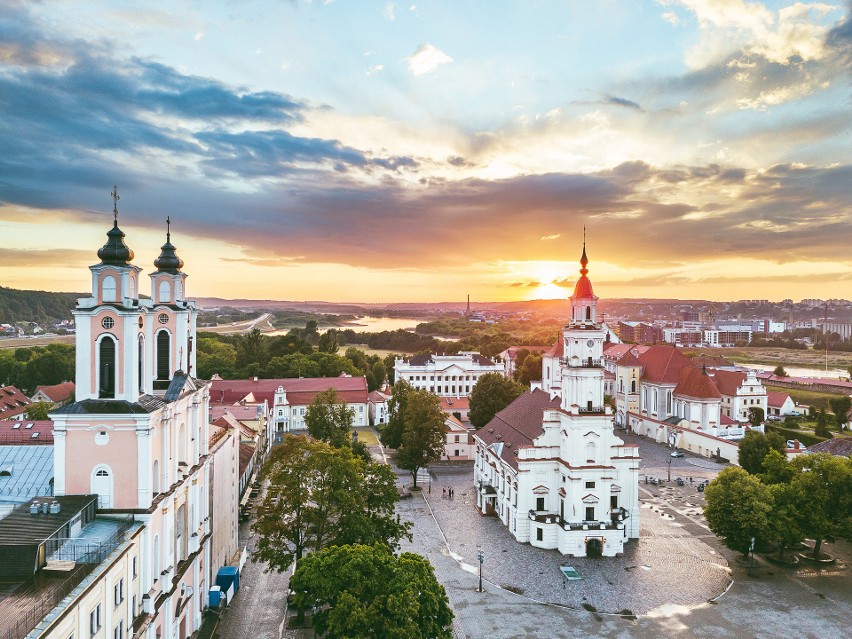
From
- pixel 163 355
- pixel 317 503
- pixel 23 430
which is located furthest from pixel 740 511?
pixel 23 430

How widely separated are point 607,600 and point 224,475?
19.0 m

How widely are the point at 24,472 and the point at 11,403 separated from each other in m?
47.6

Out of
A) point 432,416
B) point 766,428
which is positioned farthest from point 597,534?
point 766,428

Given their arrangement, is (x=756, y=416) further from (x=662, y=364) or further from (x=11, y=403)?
(x=11, y=403)

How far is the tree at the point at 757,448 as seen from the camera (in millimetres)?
44719

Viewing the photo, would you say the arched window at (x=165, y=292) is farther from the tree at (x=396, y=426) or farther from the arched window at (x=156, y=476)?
the tree at (x=396, y=426)

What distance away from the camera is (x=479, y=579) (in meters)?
29.2

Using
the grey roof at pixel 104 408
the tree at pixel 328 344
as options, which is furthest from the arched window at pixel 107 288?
the tree at pixel 328 344

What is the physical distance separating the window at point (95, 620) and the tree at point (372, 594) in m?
6.41

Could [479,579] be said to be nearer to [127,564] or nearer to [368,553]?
[368,553]

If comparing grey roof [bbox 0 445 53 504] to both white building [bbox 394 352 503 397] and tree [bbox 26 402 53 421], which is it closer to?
tree [bbox 26 402 53 421]

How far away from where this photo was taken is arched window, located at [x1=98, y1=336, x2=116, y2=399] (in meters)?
19.4

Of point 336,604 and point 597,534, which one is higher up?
point 336,604

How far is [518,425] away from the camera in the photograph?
4119 cm
